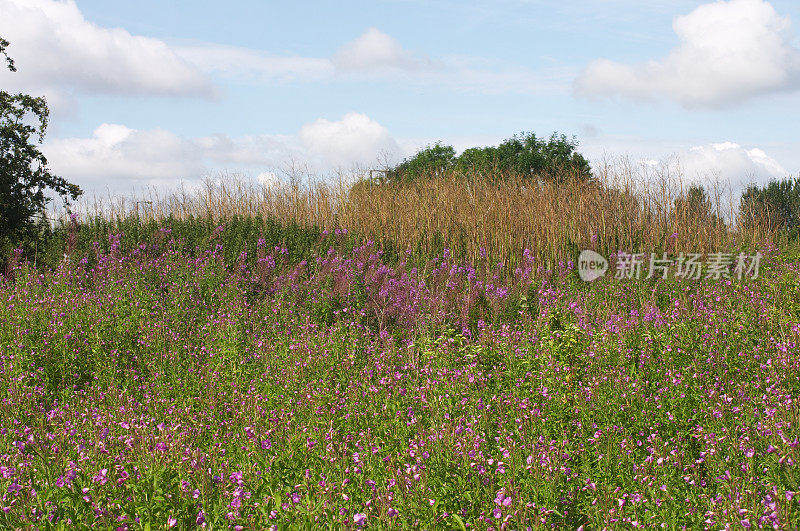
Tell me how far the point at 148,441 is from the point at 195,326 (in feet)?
10.1

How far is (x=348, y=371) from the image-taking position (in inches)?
183

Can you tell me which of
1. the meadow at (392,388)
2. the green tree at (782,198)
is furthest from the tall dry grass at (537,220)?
the green tree at (782,198)

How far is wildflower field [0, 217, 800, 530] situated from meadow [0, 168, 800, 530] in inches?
0.8

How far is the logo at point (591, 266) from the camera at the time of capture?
8453mm

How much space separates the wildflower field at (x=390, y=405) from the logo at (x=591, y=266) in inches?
31.9

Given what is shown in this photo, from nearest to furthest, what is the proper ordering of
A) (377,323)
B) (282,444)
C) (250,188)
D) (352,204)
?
1. (282,444)
2. (377,323)
3. (352,204)
4. (250,188)

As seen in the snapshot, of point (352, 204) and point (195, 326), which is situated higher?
point (352, 204)

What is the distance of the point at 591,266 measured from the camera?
28.9ft


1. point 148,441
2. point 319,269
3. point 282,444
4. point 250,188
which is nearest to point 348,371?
point 282,444

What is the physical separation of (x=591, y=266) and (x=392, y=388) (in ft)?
17.6

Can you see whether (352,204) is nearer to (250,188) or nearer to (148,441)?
(250,188)

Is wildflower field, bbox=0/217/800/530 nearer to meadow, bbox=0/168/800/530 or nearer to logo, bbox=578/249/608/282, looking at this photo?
meadow, bbox=0/168/800/530

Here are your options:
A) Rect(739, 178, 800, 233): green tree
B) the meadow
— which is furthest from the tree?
Rect(739, 178, 800, 233): green tree

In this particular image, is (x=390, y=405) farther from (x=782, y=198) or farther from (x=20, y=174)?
(x=782, y=198)
